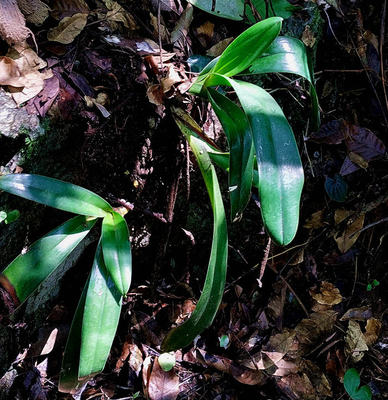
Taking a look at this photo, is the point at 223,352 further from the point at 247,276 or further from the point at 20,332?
the point at 20,332

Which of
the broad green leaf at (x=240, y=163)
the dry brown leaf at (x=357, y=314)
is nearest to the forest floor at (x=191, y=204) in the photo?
the dry brown leaf at (x=357, y=314)

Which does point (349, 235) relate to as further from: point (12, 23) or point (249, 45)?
point (12, 23)

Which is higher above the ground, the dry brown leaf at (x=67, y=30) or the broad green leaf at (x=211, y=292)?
the dry brown leaf at (x=67, y=30)

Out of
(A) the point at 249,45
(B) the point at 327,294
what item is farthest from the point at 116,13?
(B) the point at 327,294

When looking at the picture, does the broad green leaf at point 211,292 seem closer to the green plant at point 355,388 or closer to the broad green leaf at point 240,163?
the broad green leaf at point 240,163

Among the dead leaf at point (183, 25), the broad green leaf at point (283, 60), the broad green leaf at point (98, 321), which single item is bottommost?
the broad green leaf at point (98, 321)

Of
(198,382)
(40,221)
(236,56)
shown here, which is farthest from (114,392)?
(236,56)

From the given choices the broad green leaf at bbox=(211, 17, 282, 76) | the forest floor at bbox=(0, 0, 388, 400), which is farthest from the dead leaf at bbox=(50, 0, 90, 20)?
the broad green leaf at bbox=(211, 17, 282, 76)
